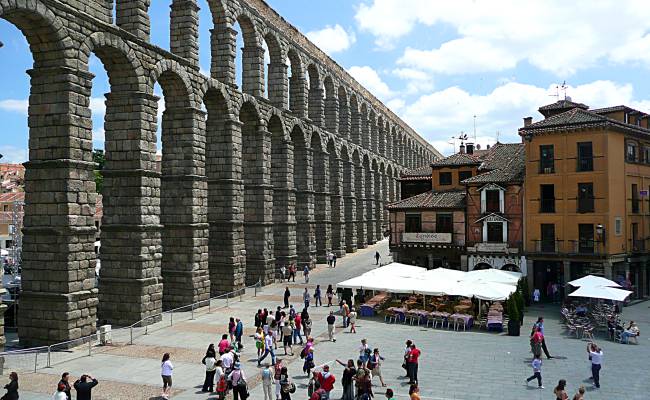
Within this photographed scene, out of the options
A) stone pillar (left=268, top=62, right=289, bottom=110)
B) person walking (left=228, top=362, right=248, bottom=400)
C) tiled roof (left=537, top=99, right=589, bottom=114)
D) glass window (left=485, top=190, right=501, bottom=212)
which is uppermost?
stone pillar (left=268, top=62, right=289, bottom=110)

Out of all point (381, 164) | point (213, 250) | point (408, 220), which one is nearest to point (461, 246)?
point (408, 220)

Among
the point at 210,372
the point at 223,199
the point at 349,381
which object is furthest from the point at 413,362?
the point at 223,199

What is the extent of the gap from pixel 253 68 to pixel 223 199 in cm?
1064

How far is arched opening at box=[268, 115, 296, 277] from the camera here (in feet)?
152

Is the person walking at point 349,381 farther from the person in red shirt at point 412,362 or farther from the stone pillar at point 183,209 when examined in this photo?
the stone pillar at point 183,209

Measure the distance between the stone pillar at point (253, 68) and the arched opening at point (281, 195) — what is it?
5.40 meters

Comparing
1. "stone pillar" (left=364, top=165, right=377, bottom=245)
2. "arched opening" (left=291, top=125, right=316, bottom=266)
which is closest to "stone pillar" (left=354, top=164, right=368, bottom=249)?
"stone pillar" (left=364, top=165, right=377, bottom=245)

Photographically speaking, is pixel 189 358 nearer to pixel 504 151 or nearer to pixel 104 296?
pixel 104 296

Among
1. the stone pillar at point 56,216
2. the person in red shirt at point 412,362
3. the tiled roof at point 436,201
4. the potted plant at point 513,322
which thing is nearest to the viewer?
the person in red shirt at point 412,362

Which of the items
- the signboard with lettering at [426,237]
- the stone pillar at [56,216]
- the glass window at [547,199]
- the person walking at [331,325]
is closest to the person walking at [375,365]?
the person walking at [331,325]

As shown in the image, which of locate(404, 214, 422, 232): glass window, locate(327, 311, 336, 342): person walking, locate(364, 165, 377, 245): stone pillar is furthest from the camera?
locate(364, 165, 377, 245): stone pillar

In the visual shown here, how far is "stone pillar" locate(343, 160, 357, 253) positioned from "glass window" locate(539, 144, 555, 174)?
30.3 metres

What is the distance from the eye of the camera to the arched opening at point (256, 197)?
135 feet

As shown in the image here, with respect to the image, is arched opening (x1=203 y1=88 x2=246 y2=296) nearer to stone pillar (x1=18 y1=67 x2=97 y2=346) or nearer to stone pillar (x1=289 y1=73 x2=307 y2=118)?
stone pillar (x1=18 y1=67 x2=97 y2=346)
